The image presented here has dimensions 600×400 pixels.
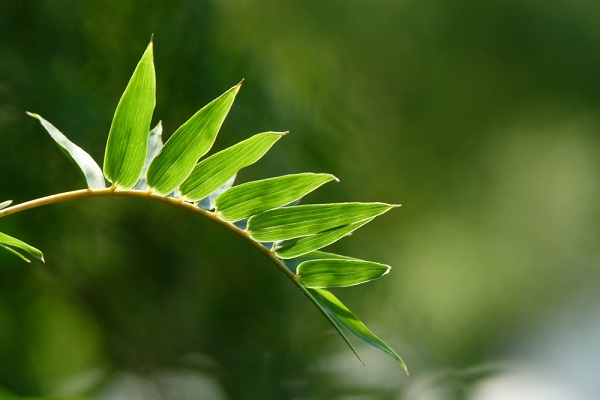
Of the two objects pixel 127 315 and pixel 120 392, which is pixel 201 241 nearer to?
pixel 127 315

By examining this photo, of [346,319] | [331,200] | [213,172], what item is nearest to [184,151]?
[213,172]

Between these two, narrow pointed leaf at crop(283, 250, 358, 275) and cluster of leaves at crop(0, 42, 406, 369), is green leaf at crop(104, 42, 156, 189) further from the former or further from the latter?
narrow pointed leaf at crop(283, 250, 358, 275)

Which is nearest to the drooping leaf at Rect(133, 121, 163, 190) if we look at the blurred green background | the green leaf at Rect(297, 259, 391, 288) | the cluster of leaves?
the cluster of leaves

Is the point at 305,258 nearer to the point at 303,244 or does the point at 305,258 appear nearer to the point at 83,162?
the point at 303,244

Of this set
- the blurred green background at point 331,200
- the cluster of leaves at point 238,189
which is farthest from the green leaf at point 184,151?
the blurred green background at point 331,200

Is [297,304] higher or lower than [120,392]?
higher

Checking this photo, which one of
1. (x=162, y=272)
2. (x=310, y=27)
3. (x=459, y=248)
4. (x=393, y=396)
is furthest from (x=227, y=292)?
(x=459, y=248)
